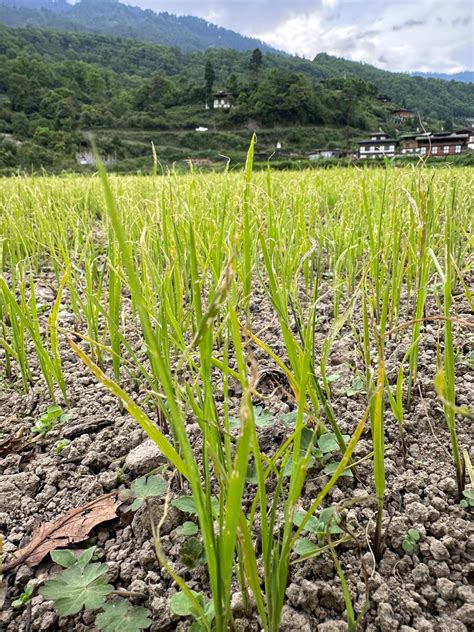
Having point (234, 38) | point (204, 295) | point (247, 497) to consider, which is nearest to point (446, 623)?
point (247, 497)

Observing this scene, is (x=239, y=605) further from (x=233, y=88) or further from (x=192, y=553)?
(x=233, y=88)

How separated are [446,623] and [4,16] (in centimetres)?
16798

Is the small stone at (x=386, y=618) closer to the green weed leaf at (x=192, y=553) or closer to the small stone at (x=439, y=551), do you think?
the small stone at (x=439, y=551)

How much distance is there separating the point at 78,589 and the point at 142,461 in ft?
0.73

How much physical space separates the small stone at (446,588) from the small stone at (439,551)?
0.10 ft

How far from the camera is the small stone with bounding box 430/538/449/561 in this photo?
57 centimetres

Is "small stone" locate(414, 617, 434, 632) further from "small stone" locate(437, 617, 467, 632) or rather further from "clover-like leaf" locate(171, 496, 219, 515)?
"clover-like leaf" locate(171, 496, 219, 515)

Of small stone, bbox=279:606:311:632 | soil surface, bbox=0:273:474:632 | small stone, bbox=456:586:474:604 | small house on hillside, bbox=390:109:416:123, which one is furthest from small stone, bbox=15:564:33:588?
small house on hillside, bbox=390:109:416:123

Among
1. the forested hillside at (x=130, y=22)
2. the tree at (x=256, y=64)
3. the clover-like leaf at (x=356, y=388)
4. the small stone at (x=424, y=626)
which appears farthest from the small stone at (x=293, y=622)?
the forested hillside at (x=130, y=22)

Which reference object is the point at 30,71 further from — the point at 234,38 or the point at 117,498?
the point at 234,38

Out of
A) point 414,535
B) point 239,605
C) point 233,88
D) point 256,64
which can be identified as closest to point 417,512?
point 414,535

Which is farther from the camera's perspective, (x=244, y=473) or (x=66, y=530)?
(x=66, y=530)

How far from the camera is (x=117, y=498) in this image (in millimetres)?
706

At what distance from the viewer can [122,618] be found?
53 cm
